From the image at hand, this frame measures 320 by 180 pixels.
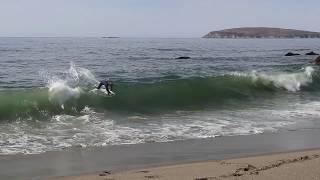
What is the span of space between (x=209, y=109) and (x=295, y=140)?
6421 mm

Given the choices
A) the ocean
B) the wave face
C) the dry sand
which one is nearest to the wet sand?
the dry sand

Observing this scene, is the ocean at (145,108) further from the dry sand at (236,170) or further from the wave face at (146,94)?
the dry sand at (236,170)

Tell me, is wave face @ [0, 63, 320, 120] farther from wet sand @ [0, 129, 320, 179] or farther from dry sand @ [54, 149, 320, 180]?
dry sand @ [54, 149, 320, 180]

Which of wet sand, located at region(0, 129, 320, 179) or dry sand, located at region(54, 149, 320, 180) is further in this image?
wet sand, located at region(0, 129, 320, 179)

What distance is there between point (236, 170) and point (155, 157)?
2169 mm

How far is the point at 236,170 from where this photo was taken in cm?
816

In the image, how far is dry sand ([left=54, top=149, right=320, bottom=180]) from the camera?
7.33 meters

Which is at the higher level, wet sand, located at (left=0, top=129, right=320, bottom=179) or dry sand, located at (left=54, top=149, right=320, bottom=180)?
dry sand, located at (left=54, top=149, right=320, bottom=180)

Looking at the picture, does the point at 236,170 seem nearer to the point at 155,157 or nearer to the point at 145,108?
the point at 155,157

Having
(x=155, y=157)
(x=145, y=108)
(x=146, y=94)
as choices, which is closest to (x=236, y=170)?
(x=155, y=157)

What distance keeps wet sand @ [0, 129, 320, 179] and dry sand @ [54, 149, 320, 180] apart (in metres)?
0.02

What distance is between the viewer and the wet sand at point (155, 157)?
8594mm

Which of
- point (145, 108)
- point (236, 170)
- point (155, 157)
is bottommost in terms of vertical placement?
point (145, 108)

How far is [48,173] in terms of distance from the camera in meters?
8.69
